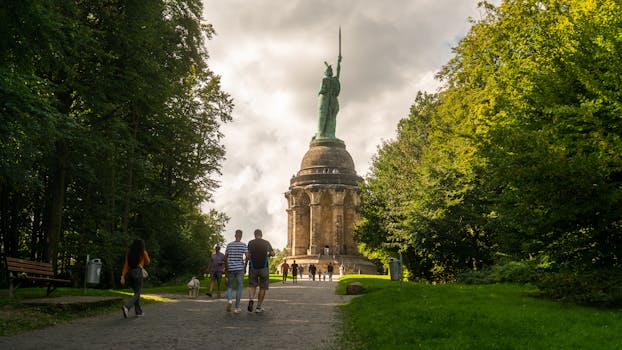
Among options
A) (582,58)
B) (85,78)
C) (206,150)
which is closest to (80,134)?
(85,78)

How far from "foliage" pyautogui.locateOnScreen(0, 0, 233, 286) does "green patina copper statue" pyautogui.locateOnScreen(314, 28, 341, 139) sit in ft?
102

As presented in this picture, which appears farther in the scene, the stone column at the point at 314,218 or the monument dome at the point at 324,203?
the stone column at the point at 314,218

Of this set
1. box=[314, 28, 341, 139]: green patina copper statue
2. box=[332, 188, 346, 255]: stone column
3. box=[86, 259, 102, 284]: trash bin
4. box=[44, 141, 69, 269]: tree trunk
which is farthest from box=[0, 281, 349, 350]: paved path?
box=[314, 28, 341, 139]: green patina copper statue

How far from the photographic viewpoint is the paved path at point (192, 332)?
8055 mm

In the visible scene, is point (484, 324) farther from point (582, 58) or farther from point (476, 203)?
point (476, 203)

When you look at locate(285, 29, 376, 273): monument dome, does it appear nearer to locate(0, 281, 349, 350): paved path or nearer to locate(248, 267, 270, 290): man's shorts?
locate(248, 267, 270, 290): man's shorts

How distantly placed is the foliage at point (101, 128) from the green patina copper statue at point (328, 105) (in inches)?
1223

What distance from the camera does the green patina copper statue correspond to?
63094mm

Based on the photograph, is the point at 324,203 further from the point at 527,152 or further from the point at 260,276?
the point at 527,152

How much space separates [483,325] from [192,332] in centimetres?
478

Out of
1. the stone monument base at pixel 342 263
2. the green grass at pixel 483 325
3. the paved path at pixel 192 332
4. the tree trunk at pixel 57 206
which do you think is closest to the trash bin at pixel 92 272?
the tree trunk at pixel 57 206

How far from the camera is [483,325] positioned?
8.47 metres

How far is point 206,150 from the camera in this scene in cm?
2917

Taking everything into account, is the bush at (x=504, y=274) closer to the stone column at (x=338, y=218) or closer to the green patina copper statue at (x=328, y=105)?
the stone column at (x=338, y=218)
